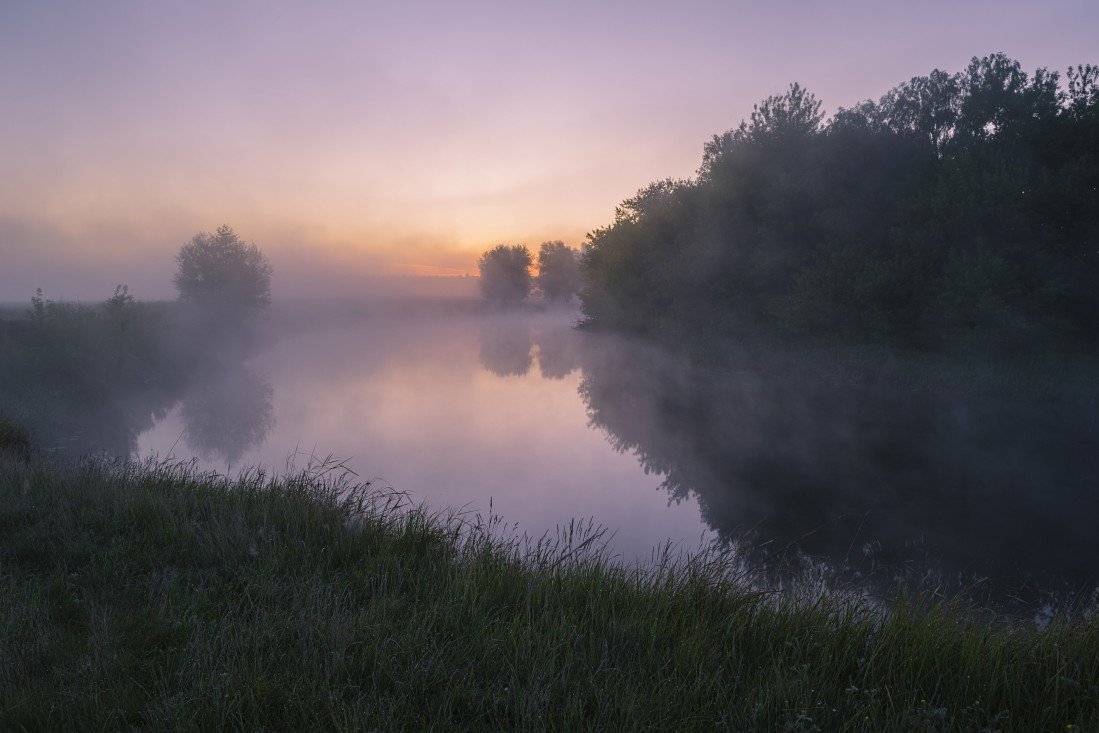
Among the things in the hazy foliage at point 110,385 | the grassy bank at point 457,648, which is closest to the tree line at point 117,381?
the hazy foliage at point 110,385

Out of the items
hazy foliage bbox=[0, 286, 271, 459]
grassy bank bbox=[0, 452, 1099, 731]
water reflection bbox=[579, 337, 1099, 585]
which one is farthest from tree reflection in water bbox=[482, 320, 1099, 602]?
hazy foliage bbox=[0, 286, 271, 459]

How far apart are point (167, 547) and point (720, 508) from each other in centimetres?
994

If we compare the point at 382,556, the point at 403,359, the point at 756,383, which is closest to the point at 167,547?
the point at 382,556

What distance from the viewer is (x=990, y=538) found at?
9984mm

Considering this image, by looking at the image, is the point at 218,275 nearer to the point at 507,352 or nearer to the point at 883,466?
the point at 507,352

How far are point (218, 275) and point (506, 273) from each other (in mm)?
57452

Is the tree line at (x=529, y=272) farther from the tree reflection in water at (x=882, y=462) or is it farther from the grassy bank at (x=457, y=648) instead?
the grassy bank at (x=457, y=648)

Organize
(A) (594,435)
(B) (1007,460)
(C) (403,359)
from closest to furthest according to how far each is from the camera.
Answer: (B) (1007,460), (A) (594,435), (C) (403,359)

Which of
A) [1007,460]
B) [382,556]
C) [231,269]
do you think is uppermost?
[231,269]

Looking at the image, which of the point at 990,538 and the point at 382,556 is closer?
the point at 382,556

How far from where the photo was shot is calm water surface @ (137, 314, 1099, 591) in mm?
10023

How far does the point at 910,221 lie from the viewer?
2386cm

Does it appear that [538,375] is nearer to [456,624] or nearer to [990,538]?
[990,538]

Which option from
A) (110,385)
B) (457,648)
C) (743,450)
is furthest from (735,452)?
(110,385)
